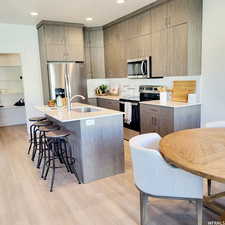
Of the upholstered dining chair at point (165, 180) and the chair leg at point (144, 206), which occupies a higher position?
the upholstered dining chair at point (165, 180)

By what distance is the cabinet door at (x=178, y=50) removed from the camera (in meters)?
3.65

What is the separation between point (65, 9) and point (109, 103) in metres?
2.24

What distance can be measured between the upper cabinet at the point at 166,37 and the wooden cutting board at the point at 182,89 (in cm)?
26

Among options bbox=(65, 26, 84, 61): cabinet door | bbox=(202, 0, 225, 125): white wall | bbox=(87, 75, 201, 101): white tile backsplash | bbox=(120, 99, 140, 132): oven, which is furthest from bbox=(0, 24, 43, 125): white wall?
bbox=(202, 0, 225, 125): white wall

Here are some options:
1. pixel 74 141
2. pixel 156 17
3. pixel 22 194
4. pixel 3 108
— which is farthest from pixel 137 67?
pixel 3 108

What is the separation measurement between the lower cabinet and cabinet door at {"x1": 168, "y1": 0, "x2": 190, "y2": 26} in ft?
4.74

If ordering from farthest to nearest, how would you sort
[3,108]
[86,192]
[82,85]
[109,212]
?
[3,108] → [82,85] → [86,192] → [109,212]

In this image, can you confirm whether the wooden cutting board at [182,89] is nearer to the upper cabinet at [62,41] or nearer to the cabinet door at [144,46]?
the cabinet door at [144,46]

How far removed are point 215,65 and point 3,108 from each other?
6.05 meters

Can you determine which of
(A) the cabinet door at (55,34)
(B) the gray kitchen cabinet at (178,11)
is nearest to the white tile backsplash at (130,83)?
(B) the gray kitchen cabinet at (178,11)

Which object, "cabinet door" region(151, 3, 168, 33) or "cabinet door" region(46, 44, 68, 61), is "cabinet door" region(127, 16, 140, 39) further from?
"cabinet door" region(46, 44, 68, 61)

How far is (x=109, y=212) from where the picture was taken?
7.61ft

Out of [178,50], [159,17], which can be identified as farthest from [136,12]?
[178,50]

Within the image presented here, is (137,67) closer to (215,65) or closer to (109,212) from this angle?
(215,65)
